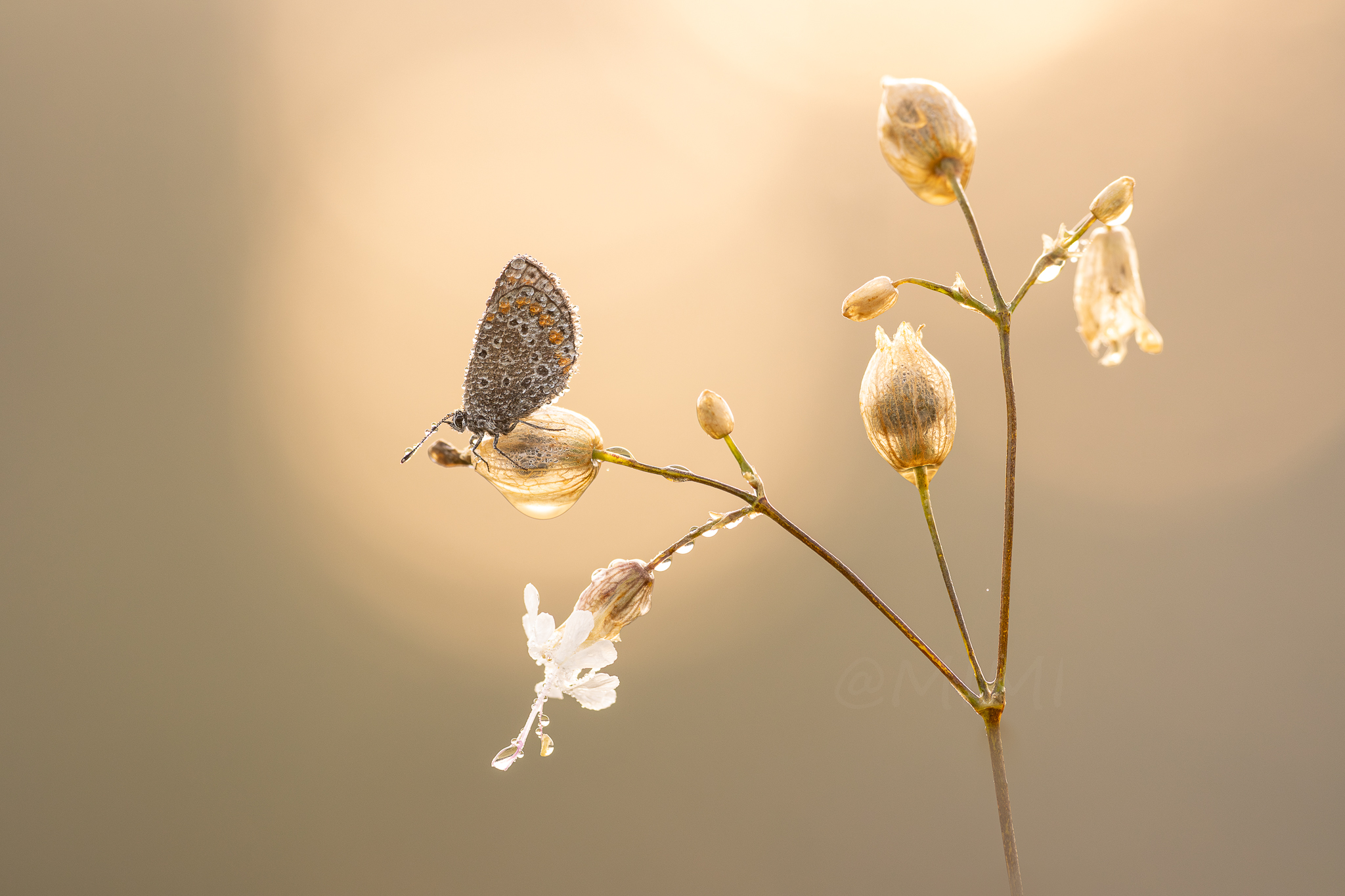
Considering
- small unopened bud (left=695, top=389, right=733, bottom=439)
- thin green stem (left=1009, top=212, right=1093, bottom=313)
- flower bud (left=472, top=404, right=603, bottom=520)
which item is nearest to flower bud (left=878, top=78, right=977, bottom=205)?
thin green stem (left=1009, top=212, right=1093, bottom=313)

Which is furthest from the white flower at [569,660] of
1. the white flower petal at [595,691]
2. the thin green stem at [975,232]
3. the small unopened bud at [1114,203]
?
the small unopened bud at [1114,203]

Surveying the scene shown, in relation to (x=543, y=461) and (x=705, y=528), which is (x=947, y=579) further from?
(x=543, y=461)

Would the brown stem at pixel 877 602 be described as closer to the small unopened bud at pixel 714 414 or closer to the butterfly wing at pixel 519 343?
the small unopened bud at pixel 714 414

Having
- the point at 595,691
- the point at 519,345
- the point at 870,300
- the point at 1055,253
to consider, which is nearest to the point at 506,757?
the point at 595,691

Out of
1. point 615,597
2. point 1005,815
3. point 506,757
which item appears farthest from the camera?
point 615,597

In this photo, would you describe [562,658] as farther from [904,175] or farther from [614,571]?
[904,175]

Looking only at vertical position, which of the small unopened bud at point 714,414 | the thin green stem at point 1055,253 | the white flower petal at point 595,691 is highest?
the thin green stem at point 1055,253

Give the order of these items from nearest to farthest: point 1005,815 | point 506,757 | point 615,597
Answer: point 1005,815
point 506,757
point 615,597
